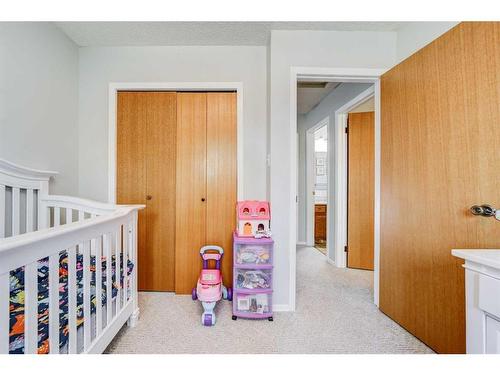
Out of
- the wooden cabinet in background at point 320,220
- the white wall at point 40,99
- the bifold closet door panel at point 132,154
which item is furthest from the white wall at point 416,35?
the wooden cabinet in background at point 320,220

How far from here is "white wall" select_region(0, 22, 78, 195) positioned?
59.9 inches

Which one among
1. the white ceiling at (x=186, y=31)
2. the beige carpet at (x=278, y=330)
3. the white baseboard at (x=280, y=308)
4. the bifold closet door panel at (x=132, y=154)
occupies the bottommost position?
the beige carpet at (x=278, y=330)

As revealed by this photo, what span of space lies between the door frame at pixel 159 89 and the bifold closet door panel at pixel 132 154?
0.11 feet

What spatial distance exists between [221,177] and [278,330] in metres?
1.26

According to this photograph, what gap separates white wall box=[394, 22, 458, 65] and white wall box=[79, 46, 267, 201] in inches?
43.0

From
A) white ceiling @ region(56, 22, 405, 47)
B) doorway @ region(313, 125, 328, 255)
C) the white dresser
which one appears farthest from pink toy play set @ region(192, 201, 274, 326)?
doorway @ region(313, 125, 328, 255)

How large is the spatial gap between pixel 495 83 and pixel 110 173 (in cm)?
263

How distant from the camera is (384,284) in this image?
1828 millimetres

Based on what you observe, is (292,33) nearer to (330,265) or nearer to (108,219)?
(108,219)

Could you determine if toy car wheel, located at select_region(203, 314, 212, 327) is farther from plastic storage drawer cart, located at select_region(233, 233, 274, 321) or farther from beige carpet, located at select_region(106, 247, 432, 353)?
plastic storage drawer cart, located at select_region(233, 233, 274, 321)

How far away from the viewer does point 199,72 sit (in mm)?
2131

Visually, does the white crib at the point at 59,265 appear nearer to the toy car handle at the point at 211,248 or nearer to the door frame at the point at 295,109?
the toy car handle at the point at 211,248

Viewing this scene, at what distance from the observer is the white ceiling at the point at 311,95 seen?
300cm
